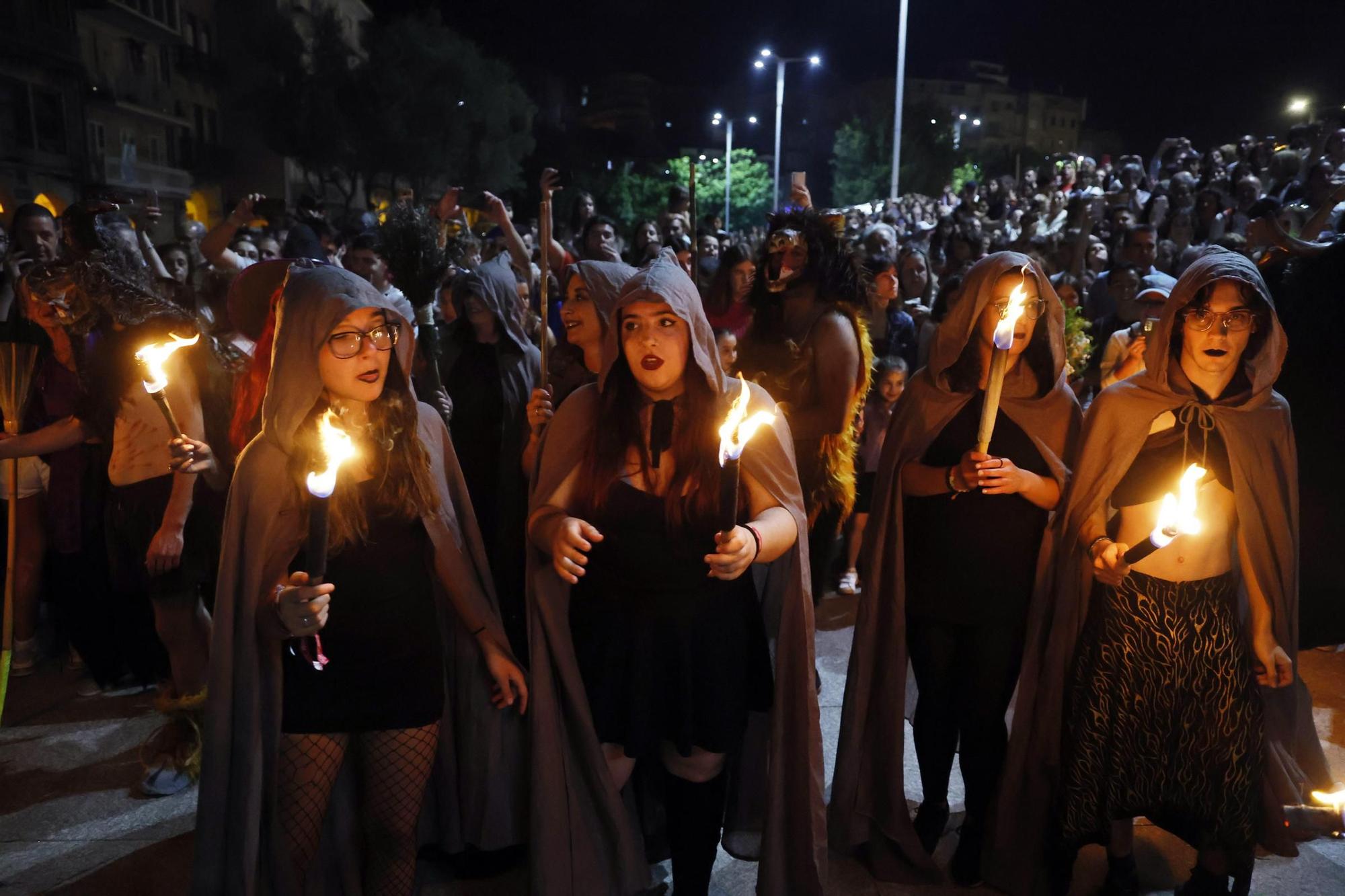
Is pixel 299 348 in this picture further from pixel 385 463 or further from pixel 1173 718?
pixel 1173 718

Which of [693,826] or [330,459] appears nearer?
[330,459]

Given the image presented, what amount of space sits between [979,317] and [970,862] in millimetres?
2029

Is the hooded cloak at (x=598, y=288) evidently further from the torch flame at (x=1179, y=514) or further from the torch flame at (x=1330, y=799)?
the torch flame at (x=1330, y=799)

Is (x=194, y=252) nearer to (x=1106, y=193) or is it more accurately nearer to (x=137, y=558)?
(x=137, y=558)

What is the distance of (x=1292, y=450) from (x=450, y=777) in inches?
120

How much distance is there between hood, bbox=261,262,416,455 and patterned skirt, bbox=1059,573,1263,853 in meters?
2.62

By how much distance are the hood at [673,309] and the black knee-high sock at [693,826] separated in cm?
125

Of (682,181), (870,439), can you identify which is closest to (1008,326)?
(870,439)

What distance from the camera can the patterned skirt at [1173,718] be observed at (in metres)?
2.98

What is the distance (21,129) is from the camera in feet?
93.3

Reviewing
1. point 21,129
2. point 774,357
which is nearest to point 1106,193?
point 774,357

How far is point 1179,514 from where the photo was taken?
7.82 ft

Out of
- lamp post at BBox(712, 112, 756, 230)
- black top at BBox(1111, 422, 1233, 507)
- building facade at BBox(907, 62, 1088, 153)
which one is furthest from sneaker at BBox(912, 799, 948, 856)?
building facade at BBox(907, 62, 1088, 153)

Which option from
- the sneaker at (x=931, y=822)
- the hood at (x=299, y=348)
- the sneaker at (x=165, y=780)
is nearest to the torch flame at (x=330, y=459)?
the hood at (x=299, y=348)
